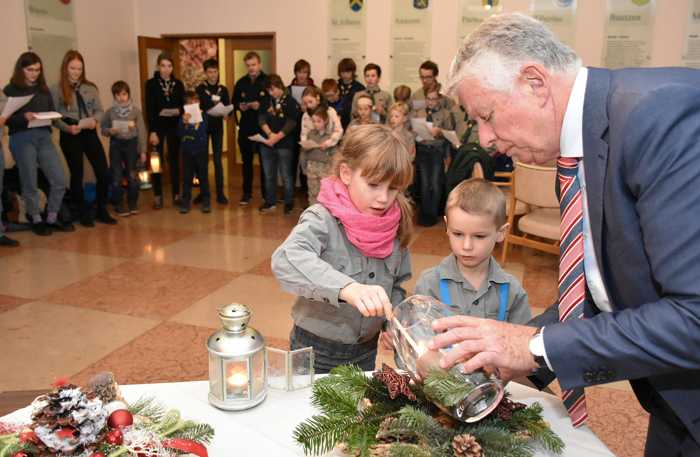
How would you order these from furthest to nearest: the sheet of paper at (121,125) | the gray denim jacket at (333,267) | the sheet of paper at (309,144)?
the sheet of paper at (121,125) < the sheet of paper at (309,144) < the gray denim jacket at (333,267)

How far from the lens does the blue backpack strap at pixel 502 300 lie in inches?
83.8

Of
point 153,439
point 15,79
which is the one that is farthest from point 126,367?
point 15,79

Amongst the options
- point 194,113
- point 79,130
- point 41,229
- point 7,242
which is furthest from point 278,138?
point 7,242

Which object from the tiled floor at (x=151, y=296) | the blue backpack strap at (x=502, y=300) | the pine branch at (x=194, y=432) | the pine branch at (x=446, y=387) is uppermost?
the pine branch at (x=446, y=387)

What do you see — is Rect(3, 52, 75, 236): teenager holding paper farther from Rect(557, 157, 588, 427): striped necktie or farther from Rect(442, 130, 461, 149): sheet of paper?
Rect(557, 157, 588, 427): striped necktie

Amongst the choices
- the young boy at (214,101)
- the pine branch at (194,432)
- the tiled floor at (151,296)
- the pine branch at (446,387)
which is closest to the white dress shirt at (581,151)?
the pine branch at (446,387)

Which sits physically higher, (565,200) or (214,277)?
(565,200)

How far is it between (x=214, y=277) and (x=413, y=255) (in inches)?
73.8

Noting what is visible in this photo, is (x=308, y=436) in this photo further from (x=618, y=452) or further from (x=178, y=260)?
(x=178, y=260)

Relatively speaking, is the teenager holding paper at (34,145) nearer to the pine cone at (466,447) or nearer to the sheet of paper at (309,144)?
the sheet of paper at (309,144)

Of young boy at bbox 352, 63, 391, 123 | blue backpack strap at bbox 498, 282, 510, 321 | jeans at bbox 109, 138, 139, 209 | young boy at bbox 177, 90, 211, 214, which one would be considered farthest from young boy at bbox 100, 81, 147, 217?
blue backpack strap at bbox 498, 282, 510, 321

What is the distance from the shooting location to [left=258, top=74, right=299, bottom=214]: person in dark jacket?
25.7 ft

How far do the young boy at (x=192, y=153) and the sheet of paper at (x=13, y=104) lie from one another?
1.96 meters

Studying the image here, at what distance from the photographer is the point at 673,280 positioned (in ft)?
3.45
